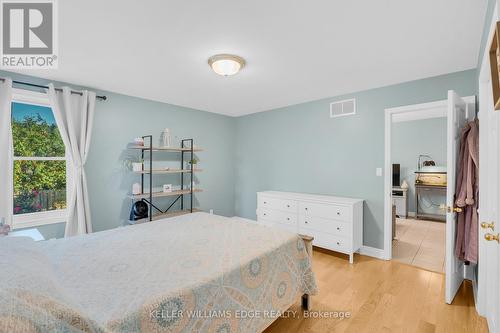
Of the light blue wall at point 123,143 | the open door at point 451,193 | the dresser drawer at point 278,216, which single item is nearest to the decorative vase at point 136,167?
the light blue wall at point 123,143

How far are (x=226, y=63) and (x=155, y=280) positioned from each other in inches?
79.0

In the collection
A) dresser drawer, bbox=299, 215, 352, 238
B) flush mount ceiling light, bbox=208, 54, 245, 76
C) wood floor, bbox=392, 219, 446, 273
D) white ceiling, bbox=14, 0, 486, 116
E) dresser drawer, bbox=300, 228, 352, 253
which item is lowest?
wood floor, bbox=392, 219, 446, 273

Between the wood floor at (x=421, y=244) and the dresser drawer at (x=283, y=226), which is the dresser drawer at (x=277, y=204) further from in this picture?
the wood floor at (x=421, y=244)

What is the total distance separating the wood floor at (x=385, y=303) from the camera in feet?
6.40

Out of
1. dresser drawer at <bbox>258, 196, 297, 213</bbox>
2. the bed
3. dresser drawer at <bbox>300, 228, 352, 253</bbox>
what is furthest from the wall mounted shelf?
dresser drawer at <bbox>300, 228, 352, 253</bbox>

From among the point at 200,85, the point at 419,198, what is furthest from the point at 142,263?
the point at 419,198

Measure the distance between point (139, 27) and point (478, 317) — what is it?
3726 millimetres

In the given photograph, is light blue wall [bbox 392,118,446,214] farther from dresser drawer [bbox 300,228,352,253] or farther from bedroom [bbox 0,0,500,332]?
dresser drawer [bbox 300,228,352,253]

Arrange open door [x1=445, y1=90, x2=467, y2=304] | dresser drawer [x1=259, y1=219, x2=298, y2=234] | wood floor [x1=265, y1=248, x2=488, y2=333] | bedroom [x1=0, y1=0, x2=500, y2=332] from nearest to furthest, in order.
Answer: bedroom [x1=0, y1=0, x2=500, y2=332] < wood floor [x1=265, y1=248, x2=488, y2=333] < open door [x1=445, y1=90, x2=467, y2=304] < dresser drawer [x1=259, y1=219, x2=298, y2=234]

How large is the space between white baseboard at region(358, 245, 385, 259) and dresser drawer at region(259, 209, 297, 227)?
103cm

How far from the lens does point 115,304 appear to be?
1.13 metres

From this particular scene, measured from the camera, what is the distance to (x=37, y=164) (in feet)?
10.1

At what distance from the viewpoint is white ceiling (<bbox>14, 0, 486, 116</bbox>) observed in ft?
5.53

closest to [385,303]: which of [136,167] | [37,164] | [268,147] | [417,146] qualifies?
[268,147]
